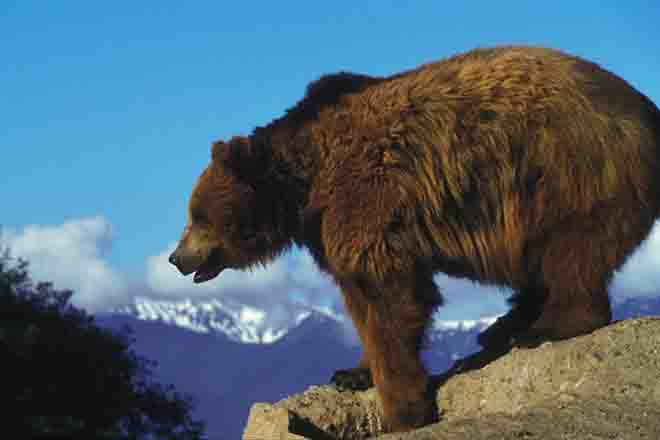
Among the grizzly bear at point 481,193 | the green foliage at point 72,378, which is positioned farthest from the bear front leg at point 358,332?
the green foliage at point 72,378

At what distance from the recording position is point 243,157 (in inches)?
307

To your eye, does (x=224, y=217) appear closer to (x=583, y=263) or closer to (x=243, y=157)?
(x=243, y=157)

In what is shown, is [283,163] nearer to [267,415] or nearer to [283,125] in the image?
[283,125]

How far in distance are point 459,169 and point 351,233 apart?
0.84 meters

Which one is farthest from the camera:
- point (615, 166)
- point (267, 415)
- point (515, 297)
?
point (515, 297)

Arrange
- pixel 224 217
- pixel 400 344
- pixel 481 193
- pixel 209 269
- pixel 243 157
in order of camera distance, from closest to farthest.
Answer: pixel 400 344, pixel 481 193, pixel 243 157, pixel 224 217, pixel 209 269

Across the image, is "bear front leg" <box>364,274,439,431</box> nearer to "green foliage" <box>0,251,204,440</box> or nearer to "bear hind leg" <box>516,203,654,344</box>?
"bear hind leg" <box>516,203,654,344</box>

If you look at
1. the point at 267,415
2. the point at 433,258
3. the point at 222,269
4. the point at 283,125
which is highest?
the point at 283,125

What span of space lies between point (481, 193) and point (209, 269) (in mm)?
2374

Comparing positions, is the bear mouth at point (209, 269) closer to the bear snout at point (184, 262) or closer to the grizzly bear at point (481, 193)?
the bear snout at point (184, 262)

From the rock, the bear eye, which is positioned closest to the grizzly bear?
the rock

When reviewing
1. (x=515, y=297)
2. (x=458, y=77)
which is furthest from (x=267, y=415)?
(x=458, y=77)

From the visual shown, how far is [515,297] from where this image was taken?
8.04 m

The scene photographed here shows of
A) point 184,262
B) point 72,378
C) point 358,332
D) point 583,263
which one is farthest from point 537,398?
point 72,378
